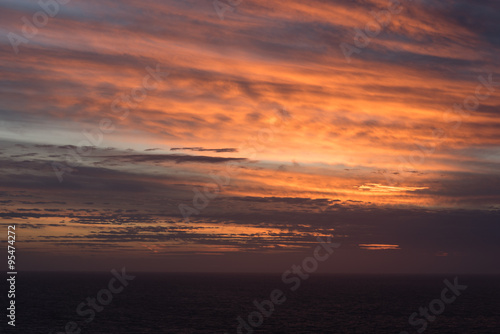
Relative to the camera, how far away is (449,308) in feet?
486

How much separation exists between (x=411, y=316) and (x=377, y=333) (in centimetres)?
3411

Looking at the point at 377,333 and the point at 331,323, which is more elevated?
the point at 331,323

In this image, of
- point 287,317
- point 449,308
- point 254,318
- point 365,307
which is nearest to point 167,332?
point 254,318

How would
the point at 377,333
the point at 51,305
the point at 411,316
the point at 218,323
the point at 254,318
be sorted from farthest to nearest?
the point at 51,305 → the point at 411,316 → the point at 254,318 → the point at 218,323 → the point at 377,333

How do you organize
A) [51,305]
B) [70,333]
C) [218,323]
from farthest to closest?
[51,305] → [218,323] → [70,333]

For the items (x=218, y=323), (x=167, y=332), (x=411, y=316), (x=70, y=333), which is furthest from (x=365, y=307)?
(x=70, y=333)

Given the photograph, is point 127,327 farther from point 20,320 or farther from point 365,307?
point 365,307

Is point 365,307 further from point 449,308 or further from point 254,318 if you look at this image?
point 254,318

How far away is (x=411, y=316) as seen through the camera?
126 meters

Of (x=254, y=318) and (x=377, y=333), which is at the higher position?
(x=254, y=318)

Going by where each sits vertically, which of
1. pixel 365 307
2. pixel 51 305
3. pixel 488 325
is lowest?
pixel 488 325

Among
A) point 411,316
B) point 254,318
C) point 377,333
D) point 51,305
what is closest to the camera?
point 377,333

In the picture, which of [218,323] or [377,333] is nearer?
[377,333]

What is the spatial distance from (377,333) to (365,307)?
5357cm
